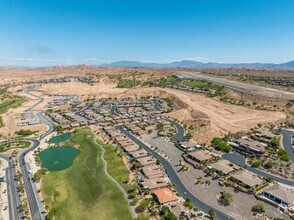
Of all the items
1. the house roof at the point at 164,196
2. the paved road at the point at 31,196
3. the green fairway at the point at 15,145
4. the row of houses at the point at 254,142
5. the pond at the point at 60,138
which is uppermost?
the row of houses at the point at 254,142

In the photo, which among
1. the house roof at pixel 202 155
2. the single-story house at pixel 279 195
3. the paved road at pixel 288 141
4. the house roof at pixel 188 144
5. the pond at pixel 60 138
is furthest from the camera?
the pond at pixel 60 138

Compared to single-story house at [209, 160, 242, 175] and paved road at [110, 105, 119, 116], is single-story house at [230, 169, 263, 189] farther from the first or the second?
paved road at [110, 105, 119, 116]

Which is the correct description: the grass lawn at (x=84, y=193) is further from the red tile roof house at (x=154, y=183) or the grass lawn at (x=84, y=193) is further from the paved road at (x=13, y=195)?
the red tile roof house at (x=154, y=183)

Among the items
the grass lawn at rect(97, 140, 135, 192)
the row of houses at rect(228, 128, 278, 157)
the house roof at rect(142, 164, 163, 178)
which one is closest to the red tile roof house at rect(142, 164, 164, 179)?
the house roof at rect(142, 164, 163, 178)

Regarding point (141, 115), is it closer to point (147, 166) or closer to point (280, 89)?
point (147, 166)

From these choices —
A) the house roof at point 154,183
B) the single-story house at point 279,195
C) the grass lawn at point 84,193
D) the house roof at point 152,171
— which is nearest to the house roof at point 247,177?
the single-story house at point 279,195

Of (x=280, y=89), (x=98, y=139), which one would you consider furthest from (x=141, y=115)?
(x=280, y=89)
